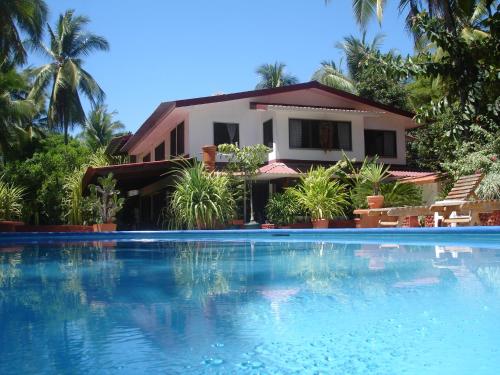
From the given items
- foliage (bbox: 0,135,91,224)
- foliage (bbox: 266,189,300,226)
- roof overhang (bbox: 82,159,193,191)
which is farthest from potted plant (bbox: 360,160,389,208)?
foliage (bbox: 0,135,91,224)

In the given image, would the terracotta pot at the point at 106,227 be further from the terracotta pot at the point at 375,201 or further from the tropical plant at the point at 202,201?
the terracotta pot at the point at 375,201

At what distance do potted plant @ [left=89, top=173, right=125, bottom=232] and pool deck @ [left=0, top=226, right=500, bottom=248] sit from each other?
3.35ft

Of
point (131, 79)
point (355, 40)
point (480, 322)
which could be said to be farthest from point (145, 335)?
point (355, 40)

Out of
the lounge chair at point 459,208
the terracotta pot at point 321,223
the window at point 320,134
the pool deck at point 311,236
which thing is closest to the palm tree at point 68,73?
the window at point 320,134

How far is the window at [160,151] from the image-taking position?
23078mm

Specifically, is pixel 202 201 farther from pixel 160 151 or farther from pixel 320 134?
pixel 160 151

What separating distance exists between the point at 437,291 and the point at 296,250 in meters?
5.08

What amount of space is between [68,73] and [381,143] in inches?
791

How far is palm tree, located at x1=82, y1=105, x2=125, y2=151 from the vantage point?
1515 inches

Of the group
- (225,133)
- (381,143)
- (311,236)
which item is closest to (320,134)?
(381,143)

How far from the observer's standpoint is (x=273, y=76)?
4019cm

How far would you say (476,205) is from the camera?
10.5m

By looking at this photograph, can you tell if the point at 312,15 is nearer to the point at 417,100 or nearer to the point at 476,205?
the point at 417,100

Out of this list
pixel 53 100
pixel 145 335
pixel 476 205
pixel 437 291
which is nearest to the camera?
pixel 145 335
